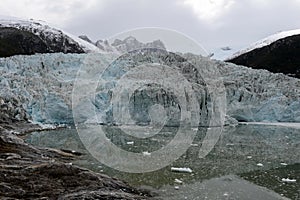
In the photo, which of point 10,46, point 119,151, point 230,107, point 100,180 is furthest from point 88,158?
point 10,46

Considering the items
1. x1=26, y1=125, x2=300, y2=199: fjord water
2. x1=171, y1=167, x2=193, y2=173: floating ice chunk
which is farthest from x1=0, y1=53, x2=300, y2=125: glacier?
x1=171, y1=167, x2=193, y2=173: floating ice chunk

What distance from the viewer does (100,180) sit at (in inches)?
334

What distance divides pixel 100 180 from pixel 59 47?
60.5m

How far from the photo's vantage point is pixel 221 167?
1186cm

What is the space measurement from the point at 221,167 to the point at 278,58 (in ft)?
173

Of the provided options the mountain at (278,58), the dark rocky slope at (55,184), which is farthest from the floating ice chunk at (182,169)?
the mountain at (278,58)

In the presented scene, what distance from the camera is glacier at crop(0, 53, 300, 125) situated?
25.3 meters

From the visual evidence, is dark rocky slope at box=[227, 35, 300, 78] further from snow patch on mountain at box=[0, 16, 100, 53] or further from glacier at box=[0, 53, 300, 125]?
snow patch on mountain at box=[0, 16, 100, 53]

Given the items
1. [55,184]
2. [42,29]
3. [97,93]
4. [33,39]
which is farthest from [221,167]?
[42,29]

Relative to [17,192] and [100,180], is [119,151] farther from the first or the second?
[17,192]

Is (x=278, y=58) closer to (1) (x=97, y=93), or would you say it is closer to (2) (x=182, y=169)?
(1) (x=97, y=93)

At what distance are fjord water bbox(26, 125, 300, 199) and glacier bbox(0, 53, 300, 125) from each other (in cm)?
590

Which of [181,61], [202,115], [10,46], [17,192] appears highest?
[10,46]

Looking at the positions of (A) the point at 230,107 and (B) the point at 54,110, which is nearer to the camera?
(B) the point at 54,110
